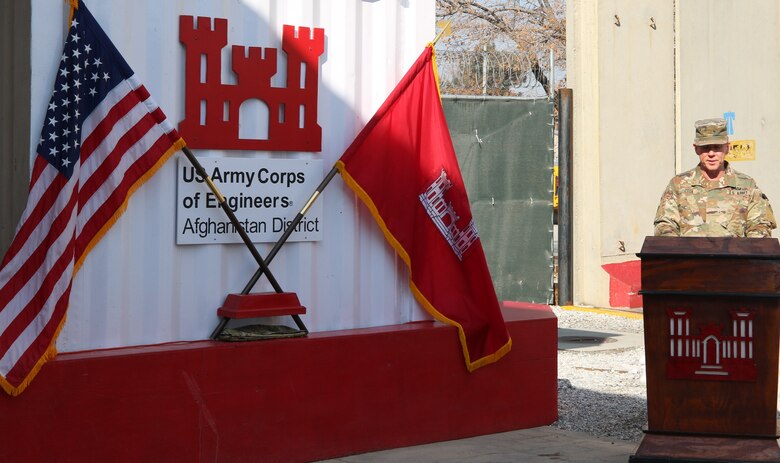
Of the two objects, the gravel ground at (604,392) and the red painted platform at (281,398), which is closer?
the red painted platform at (281,398)

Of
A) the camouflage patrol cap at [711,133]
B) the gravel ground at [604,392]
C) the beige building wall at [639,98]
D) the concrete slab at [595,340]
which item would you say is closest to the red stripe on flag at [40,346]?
the gravel ground at [604,392]

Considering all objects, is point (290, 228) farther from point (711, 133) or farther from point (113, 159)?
point (711, 133)

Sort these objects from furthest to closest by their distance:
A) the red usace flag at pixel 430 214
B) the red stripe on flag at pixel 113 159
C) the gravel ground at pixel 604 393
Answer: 1. the gravel ground at pixel 604 393
2. the red usace flag at pixel 430 214
3. the red stripe on flag at pixel 113 159

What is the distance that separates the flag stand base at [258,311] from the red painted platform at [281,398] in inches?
3.1

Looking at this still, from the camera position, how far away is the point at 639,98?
14602mm

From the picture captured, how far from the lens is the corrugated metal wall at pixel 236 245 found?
612 centimetres

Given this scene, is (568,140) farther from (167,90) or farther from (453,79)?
(453,79)

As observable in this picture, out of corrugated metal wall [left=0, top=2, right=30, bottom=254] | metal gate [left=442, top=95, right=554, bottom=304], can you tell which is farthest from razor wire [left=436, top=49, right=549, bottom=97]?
corrugated metal wall [left=0, top=2, right=30, bottom=254]

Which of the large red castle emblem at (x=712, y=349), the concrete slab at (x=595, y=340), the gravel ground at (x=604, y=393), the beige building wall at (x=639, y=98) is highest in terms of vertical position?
the beige building wall at (x=639, y=98)

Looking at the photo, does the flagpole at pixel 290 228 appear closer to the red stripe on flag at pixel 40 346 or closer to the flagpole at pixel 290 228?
the flagpole at pixel 290 228

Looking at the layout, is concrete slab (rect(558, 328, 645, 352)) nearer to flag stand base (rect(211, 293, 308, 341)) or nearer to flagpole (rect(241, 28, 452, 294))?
flagpole (rect(241, 28, 452, 294))

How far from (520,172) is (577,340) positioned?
288 cm

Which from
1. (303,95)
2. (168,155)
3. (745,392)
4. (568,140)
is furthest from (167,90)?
(568,140)

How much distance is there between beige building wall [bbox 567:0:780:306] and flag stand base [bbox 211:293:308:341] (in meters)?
7.59
